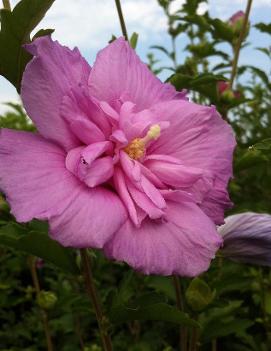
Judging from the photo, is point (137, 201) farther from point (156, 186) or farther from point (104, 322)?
point (104, 322)

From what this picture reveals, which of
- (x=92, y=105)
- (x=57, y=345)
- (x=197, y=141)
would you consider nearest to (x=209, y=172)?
(x=197, y=141)

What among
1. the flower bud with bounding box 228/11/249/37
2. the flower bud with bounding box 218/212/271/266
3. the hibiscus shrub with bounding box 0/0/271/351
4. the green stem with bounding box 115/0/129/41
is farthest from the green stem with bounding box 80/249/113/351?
the flower bud with bounding box 228/11/249/37

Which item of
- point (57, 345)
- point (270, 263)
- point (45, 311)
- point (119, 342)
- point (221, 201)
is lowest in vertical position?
point (57, 345)

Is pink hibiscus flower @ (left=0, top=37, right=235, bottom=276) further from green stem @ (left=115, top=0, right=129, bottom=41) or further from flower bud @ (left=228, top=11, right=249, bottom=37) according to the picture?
flower bud @ (left=228, top=11, right=249, bottom=37)

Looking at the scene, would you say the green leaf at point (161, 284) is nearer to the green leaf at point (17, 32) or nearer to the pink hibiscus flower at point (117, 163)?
the pink hibiscus flower at point (117, 163)

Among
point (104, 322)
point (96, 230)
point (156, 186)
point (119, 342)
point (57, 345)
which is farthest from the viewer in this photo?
point (57, 345)

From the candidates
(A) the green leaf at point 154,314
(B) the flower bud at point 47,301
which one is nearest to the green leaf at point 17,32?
(A) the green leaf at point 154,314
